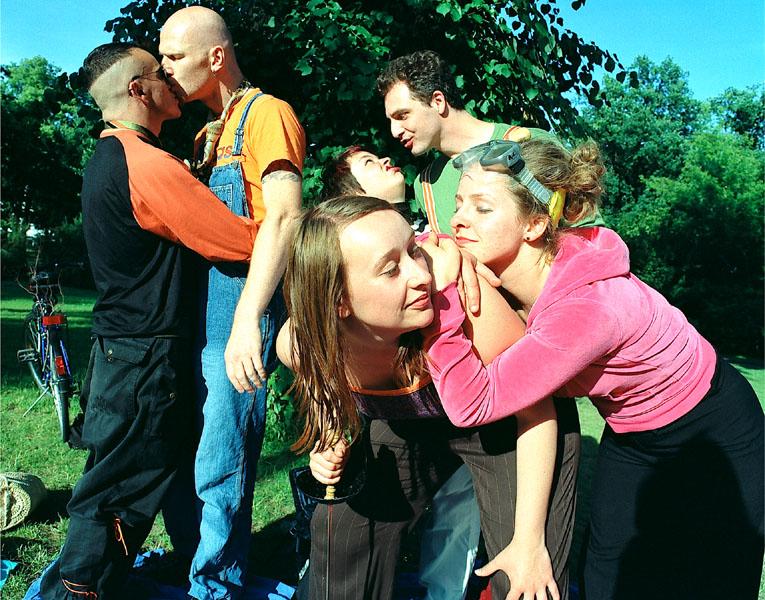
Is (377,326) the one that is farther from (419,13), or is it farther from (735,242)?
(735,242)

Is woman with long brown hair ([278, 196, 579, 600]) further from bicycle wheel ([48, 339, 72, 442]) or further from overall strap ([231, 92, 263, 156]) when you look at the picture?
bicycle wheel ([48, 339, 72, 442])

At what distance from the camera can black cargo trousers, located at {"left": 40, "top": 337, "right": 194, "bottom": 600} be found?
99.6 inches

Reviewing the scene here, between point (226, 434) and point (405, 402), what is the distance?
879 millimetres

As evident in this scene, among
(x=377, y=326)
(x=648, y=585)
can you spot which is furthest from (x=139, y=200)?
(x=648, y=585)

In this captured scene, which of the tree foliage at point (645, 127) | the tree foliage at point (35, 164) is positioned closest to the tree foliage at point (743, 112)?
the tree foliage at point (645, 127)

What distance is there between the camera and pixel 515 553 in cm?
195

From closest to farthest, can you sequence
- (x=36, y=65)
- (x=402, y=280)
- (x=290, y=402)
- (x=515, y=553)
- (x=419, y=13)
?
(x=402, y=280), (x=515, y=553), (x=419, y=13), (x=290, y=402), (x=36, y=65)

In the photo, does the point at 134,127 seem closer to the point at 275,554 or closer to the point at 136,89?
the point at 136,89

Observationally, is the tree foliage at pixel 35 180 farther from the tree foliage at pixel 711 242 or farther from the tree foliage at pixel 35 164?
the tree foliage at pixel 711 242

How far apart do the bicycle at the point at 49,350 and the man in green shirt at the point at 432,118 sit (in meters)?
4.18

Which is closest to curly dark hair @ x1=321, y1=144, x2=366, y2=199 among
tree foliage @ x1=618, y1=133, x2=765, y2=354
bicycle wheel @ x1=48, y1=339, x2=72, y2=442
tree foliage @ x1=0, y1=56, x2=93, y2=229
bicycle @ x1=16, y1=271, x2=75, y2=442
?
bicycle wheel @ x1=48, y1=339, x2=72, y2=442

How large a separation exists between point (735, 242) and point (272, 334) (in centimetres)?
1897

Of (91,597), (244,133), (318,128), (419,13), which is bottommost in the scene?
(91,597)

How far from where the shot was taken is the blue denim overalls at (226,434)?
101 inches
